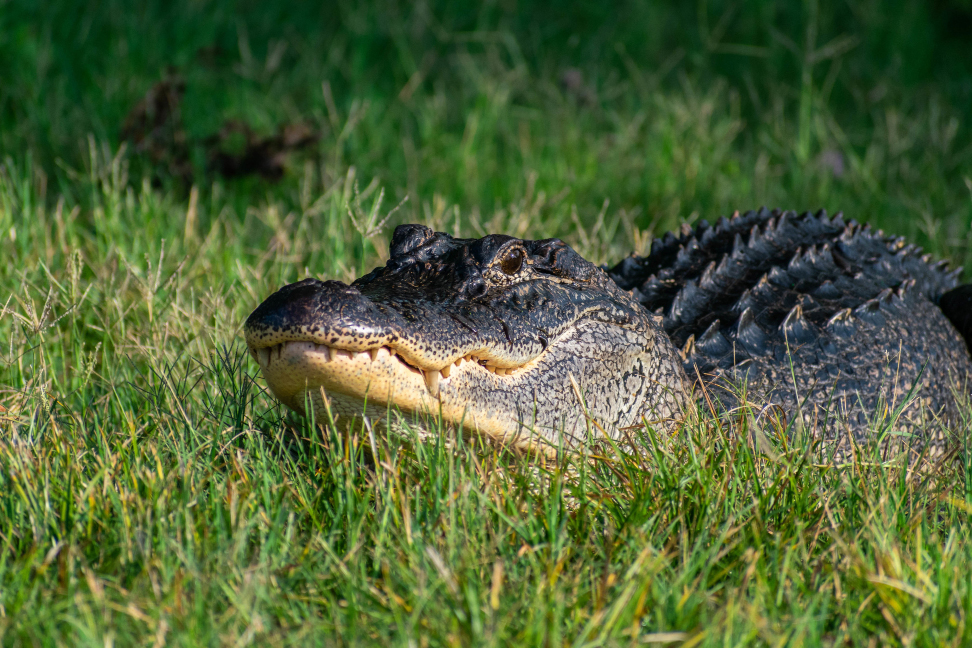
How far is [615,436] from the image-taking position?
2.68 meters

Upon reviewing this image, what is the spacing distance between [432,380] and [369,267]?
182cm

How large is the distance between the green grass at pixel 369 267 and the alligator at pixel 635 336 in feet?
0.51

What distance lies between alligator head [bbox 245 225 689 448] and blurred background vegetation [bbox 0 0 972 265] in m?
1.53

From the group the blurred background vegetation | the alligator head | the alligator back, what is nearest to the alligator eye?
Answer: the alligator head

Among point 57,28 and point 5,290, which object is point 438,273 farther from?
point 57,28

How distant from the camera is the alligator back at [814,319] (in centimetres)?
310

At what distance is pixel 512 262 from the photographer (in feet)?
8.55

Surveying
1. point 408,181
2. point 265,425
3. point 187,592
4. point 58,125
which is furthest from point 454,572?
point 58,125

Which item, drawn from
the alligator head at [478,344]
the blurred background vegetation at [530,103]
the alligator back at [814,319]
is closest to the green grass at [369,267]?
the blurred background vegetation at [530,103]

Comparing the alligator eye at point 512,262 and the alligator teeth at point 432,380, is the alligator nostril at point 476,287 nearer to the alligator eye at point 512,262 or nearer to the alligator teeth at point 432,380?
the alligator eye at point 512,262

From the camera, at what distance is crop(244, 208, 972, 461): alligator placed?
219 centimetres

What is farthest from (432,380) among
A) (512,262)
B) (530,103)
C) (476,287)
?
(530,103)

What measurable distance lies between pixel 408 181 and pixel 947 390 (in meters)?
3.01

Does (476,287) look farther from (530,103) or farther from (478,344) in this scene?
(530,103)
